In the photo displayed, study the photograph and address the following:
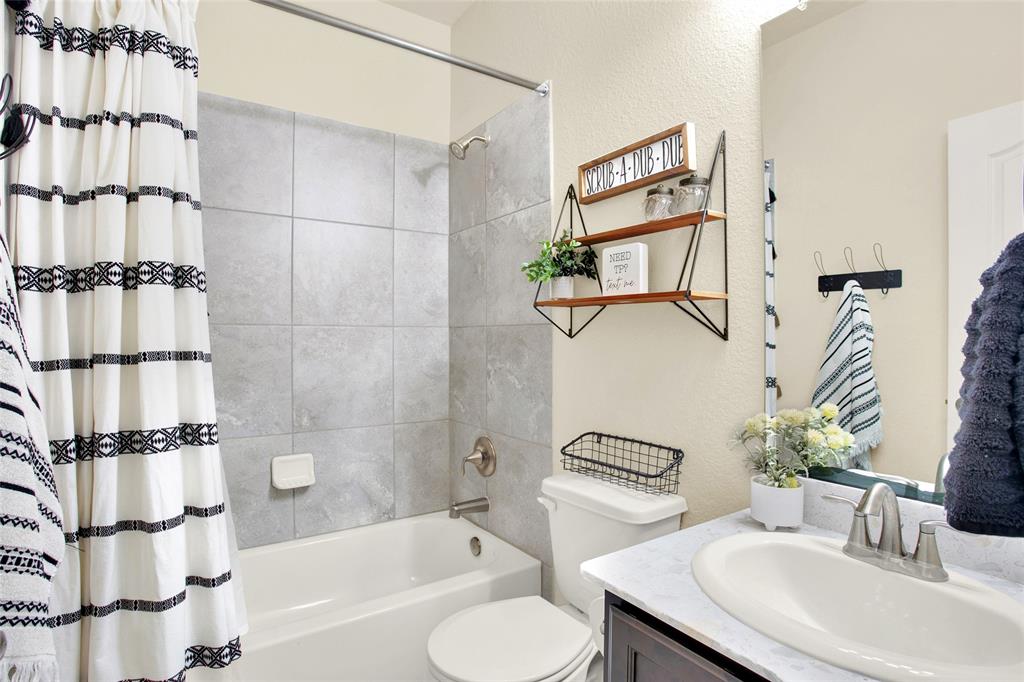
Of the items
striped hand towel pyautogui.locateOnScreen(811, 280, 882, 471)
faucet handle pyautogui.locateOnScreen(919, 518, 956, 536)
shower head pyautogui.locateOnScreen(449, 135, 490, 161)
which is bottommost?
faucet handle pyautogui.locateOnScreen(919, 518, 956, 536)

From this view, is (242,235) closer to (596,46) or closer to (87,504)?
(87,504)

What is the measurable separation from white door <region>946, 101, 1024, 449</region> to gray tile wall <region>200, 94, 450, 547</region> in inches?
54.1

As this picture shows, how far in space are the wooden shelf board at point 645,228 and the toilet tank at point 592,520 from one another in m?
0.71

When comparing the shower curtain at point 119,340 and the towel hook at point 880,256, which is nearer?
the towel hook at point 880,256

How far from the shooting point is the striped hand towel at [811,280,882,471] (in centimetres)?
105

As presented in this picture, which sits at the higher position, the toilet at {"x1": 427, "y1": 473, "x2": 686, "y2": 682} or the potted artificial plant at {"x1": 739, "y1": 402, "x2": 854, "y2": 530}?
the potted artificial plant at {"x1": 739, "y1": 402, "x2": 854, "y2": 530}

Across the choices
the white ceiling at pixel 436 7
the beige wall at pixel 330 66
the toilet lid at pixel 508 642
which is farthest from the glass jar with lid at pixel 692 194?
the white ceiling at pixel 436 7

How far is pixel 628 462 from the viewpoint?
5.24ft

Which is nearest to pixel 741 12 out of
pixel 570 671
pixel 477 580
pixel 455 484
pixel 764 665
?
pixel 764 665

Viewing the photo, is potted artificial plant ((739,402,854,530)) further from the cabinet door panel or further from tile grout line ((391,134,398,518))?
tile grout line ((391,134,398,518))

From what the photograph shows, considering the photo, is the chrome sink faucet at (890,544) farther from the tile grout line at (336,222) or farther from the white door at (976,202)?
the tile grout line at (336,222)

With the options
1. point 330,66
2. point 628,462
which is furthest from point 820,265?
point 330,66

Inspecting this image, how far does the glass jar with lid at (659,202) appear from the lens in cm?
140

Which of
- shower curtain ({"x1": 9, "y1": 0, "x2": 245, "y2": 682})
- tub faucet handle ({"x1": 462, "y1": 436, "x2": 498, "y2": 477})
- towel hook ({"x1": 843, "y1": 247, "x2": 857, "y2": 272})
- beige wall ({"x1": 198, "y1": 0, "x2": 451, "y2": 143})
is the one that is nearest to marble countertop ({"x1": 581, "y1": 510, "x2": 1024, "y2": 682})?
towel hook ({"x1": 843, "y1": 247, "x2": 857, "y2": 272})
